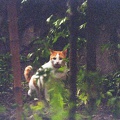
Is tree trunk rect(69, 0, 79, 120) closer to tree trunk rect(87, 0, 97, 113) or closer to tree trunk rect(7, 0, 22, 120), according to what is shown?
tree trunk rect(87, 0, 97, 113)

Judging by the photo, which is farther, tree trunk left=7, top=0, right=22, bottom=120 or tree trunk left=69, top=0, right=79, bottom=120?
tree trunk left=69, top=0, right=79, bottom=120

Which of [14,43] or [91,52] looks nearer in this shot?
[14,43]

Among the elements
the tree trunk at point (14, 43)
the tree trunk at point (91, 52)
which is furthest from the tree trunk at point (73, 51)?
the tree trunk at point (14, 43)

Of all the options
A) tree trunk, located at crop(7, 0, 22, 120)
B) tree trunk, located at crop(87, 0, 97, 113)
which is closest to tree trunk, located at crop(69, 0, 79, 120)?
tree trunk, located at crop(87, 0, 97, 113)

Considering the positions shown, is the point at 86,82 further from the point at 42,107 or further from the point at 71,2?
the point at 71,2

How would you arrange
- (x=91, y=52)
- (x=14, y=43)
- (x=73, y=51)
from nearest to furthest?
(x=14, y=43) < (x=73, y=51) < (x=91, y=52)

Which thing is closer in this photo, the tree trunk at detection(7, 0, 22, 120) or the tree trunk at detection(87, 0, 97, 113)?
the tree trunk at detection(7, 0, 22, 120)

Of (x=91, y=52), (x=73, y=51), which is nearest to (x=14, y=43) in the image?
(x=73, y=51)

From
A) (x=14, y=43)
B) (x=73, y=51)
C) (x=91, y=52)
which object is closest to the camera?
(x=14, y=43)

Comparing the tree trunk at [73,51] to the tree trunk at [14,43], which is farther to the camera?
the tree trunk at [73,51]

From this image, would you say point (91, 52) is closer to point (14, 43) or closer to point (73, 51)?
point (73, 51)

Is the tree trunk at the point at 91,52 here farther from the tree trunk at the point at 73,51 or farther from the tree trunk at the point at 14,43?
the tree trunk at the point at 14,43

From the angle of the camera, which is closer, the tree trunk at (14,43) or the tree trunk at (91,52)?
the tree trunk at (14,43)

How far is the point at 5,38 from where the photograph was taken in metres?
4.45
